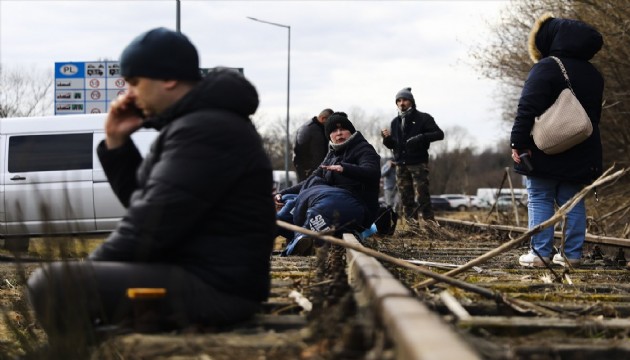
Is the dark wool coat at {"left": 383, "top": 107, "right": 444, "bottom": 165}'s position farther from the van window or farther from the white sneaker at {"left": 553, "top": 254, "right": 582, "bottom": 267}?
the white sneaker at {"left": 553, "top": 254, "right": 582, "bottom": 267}

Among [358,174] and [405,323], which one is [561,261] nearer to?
[358,174]

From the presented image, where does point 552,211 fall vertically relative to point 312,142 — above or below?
below

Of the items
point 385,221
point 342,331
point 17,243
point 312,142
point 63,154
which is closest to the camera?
point 342,331

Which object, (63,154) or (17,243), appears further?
(63,154)

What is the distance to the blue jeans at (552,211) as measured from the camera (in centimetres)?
689

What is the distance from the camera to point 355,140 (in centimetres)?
859

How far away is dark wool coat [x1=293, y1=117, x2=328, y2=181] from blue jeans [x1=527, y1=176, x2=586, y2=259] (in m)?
5.91

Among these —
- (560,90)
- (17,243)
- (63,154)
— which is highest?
(560,90)

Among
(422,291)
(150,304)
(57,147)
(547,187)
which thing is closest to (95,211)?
(57,147)

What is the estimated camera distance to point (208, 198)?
3.29m

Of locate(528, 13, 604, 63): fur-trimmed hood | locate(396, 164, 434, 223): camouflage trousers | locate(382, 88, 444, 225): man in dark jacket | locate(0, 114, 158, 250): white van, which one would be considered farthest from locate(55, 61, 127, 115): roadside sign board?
locate(528, 13, 604, 63): fur-trimmed hood

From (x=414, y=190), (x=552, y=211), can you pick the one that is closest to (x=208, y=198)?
(x=552, y=211)

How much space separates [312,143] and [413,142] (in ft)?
4.78

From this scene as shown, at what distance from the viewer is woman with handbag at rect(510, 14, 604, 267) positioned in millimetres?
6816
